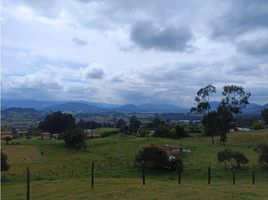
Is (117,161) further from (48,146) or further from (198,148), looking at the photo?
(48,146)

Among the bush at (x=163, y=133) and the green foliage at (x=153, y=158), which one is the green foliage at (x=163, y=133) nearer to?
the bush at (x=163, y=133)

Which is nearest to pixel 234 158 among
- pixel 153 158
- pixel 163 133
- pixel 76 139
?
pixel 153 158

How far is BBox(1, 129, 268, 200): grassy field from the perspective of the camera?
28.7m

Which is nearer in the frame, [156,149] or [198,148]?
[156,149]

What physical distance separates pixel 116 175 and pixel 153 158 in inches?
349

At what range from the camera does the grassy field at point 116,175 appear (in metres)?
28.7

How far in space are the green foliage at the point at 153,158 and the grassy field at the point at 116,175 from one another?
4.98ft

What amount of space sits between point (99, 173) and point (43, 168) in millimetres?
12722

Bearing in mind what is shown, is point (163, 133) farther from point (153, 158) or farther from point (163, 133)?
point (153, 158)

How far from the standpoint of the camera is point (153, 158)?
60.1 metres

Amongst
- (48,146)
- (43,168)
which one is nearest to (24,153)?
(48,146)

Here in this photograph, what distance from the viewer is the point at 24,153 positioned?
3292 inches

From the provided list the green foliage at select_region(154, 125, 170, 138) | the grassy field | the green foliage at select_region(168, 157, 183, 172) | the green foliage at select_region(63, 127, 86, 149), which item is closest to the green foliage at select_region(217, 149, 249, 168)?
the grassy field

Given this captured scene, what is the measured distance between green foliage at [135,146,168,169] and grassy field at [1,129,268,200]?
4.98ft
